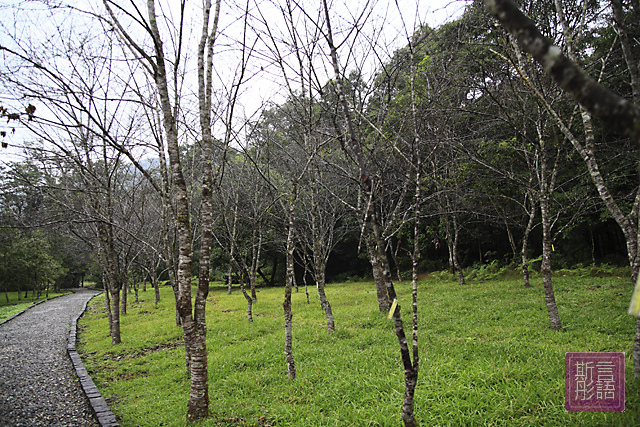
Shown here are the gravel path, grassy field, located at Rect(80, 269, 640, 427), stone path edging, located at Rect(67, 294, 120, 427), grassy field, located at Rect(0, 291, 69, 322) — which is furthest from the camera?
grassy field, located at Rect(0, 291, 69, 322)

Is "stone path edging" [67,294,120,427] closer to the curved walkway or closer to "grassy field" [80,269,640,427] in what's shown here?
the curved walkway

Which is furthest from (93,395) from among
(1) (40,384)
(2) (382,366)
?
(2) (382,366)

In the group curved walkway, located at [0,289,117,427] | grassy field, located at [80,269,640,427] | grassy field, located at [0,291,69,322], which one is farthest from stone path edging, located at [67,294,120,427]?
grassy field, located at [0,291,69,322]

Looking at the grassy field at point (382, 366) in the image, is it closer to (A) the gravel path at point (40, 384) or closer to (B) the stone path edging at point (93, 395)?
(B) the stone path edging at point (93, 395)

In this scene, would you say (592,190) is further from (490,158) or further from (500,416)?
(500,416)

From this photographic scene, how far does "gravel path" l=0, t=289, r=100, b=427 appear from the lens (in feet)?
16.3

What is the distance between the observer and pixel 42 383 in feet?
21.2

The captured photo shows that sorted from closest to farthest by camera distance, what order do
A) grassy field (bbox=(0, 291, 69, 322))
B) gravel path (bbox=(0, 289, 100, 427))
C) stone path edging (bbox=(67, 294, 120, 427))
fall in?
stone path edging (bbox=(67, 294, 120, 427)) < gravel path (bbox=(0, 289, 100, 427)) < grassy field (bbox=(0, 291, 69, 322))

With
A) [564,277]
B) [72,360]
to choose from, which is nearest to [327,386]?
[72,360]

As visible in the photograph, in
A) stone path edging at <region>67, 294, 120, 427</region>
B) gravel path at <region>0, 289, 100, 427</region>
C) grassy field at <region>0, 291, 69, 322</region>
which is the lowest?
gravel path at <region>0, 289, 100, 427</region>

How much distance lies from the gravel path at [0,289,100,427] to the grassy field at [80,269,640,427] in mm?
410

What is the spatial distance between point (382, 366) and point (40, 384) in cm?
619

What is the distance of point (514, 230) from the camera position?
18.0 m

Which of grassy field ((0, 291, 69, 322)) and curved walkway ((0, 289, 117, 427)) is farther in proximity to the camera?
grassy field ((0, 291, 69, 322))
